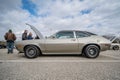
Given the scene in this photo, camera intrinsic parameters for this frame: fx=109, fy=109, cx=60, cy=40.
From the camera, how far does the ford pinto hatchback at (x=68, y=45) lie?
5.46 meters

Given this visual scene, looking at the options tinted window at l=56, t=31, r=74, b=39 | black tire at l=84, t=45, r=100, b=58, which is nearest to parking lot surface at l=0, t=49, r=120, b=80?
black tire at l=84, t=45, r=100, b=58

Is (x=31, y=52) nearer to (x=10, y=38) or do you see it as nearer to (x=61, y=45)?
(x=61, y=45)

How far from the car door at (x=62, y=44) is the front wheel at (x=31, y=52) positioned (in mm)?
578

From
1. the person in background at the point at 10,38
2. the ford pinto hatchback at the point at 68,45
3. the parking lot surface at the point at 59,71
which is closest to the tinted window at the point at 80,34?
the ford pinto hatchback at the point at 68,45

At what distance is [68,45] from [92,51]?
1241mm

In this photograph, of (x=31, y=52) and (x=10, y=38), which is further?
(x=10, y=38)

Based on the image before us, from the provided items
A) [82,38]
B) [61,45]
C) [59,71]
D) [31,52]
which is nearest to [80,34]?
[82,38]

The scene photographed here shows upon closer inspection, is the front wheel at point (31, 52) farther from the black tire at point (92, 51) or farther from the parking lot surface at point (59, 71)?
the black tire at point (92, 51)

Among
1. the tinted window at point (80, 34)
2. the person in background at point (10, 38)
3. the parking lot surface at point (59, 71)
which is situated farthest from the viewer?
the person in background at point (10, 38)

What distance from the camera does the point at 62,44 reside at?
552 centimetres

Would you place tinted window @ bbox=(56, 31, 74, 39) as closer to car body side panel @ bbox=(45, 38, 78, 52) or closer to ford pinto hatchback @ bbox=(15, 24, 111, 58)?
ford pinto hatchback @ bbox=(15, 24, 111, 58)

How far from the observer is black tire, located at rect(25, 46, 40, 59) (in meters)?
5.53

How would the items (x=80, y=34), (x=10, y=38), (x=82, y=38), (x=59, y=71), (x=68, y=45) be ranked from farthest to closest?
(x=10, y=38), (x=80, y=34), (x=82, y=38), (x=68, y=45), (x=59, y=71)

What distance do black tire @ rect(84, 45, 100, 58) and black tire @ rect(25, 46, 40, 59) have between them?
97.7 inches
